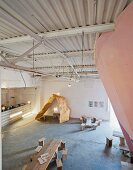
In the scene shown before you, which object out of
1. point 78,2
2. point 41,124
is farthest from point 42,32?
point 41,124

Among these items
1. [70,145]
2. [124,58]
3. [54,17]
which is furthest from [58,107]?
[124,58]

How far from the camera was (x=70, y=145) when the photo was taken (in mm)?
7652

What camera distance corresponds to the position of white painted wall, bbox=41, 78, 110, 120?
42.4 ft

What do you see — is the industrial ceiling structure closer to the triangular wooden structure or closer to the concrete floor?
the concrete floor

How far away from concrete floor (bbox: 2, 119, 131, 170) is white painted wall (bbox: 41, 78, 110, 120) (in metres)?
1.89

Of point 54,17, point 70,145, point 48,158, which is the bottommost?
point 70,145

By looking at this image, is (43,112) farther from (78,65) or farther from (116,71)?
(116,71)

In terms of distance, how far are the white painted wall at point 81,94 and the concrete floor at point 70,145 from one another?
1886 mm

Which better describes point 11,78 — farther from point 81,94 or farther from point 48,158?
point 81,94

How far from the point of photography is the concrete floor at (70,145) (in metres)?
5.93

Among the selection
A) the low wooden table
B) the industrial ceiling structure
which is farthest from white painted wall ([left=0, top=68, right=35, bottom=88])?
the industrial ceiling structure

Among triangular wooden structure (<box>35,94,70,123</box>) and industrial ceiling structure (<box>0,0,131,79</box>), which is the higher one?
industrial ceiling structure (<box>0,0,131,79</box>)

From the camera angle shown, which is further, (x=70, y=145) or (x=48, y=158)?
(x=70, y=145)

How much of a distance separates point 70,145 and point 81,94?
6296mm
